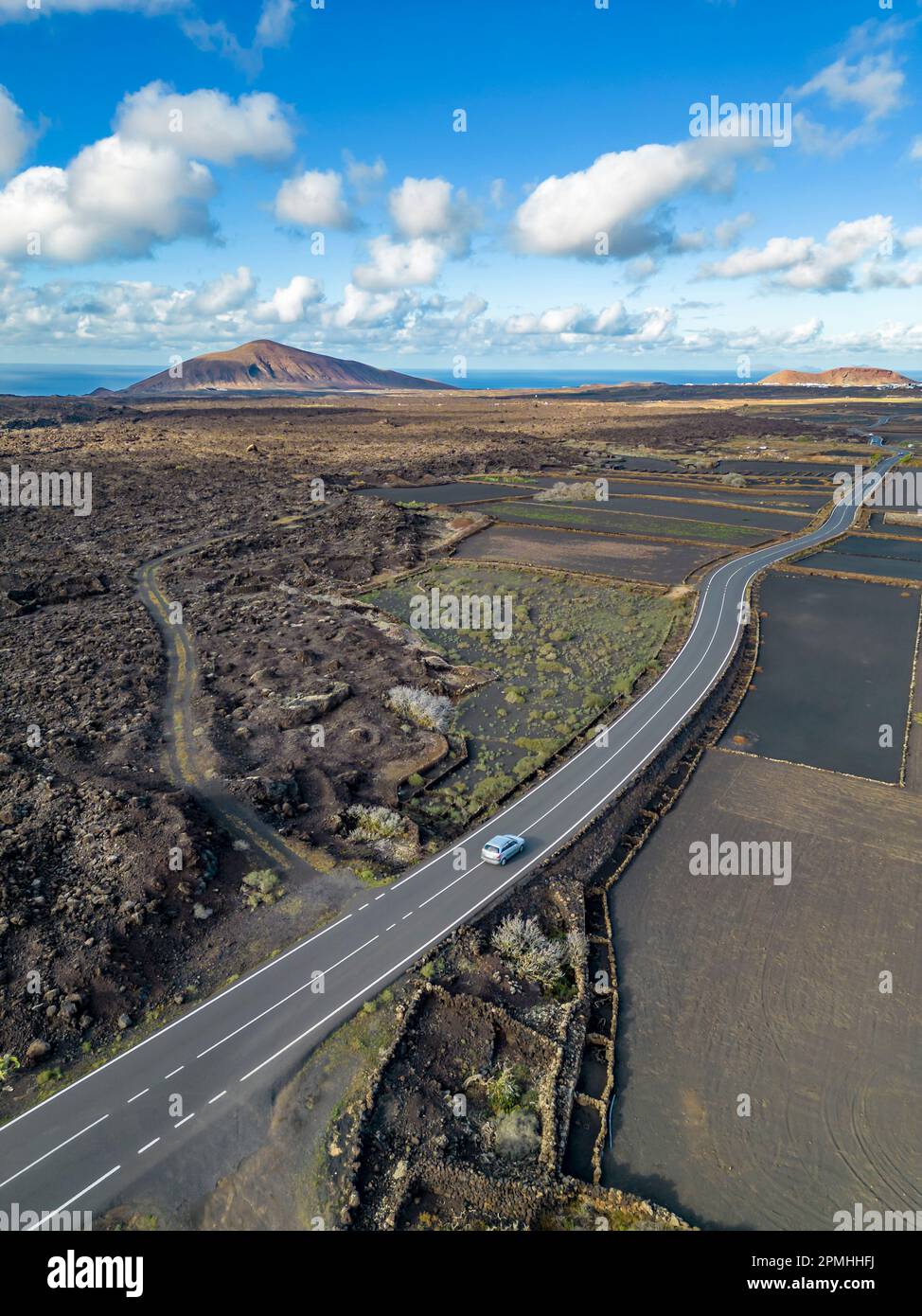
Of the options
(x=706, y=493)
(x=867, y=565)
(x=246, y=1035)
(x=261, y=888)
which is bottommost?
(x=246, y=1035)

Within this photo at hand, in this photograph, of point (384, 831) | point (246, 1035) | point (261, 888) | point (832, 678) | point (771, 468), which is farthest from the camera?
point (771, 468)

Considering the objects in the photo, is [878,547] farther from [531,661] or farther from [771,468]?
[771,468]

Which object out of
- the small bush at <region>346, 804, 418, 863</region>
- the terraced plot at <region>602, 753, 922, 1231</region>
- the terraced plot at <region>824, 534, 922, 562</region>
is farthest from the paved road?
the terraced plot at <region>824, 534, 922, 562</region>

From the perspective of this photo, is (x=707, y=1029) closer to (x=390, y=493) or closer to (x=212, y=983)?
(x=212, y=983)

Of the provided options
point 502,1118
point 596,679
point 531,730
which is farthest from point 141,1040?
point 596,679

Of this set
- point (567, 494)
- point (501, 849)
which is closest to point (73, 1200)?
point (501, 849)

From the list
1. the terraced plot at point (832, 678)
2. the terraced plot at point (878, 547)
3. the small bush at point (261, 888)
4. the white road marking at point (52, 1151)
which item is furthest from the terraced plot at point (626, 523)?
the white road marking at point (52, 1151)

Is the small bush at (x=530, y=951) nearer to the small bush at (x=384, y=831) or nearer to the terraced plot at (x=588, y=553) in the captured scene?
the small bush at (x=384, y=831)
